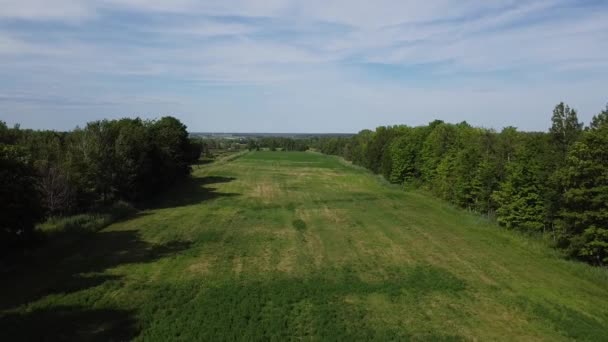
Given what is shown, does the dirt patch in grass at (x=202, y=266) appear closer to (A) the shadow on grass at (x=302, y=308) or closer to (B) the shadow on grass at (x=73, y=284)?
(A) the shadow on grass at (x=302, y=308)

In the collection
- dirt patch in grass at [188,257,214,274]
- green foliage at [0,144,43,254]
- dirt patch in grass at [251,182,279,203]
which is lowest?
dirt patch in grass at [251,182,279,203]

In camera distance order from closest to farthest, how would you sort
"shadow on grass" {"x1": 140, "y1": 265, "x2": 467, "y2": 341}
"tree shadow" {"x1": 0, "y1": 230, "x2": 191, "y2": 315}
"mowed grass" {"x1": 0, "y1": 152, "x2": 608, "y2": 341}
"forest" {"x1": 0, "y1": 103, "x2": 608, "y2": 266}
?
1. "shadow on grass" {"x1": 140, "y1": 265, "x2": 467, "y2": 341}
2. "mowed grass" {"x1": 0, "y1": 152, "x2": 608, "y2": 341}
3. "tree shadow" {"x1": 0, "y1": 230, "x2": 191, "y2": 315}
4. "forest" {"x1": 0, "y1": 103, "x2": 608, "y2": 266}

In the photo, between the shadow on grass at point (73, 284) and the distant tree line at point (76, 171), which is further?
the distant tree line at point (76, 171)

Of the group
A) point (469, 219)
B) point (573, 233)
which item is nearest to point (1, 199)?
point (573, 233)

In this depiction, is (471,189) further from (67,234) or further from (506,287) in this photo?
(67,234)

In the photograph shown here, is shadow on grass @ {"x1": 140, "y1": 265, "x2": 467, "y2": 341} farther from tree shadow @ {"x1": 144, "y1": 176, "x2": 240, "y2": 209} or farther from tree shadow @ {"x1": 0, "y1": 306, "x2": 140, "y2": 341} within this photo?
tree shadow @ {"x1": 144, "y1": 176, "x2": 240, "y2": 209}

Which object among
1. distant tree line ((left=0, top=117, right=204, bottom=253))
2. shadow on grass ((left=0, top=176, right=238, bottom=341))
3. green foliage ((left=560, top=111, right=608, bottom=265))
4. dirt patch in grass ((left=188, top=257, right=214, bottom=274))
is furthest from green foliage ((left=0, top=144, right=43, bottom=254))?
green foliage ((left=560, top=111, right=608, bottom=265))

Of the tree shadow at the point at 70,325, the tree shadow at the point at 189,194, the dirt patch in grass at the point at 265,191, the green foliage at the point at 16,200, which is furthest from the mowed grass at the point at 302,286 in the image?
the dirt patch in grass at the point at 265,191
